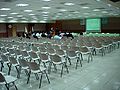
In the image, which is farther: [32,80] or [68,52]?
[68,52]

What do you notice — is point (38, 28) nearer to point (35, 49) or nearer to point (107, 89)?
point (35, 49)

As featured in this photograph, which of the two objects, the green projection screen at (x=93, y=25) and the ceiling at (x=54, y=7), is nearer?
the ceiling at (x=54, y=7)

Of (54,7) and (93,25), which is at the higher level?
(54,7)

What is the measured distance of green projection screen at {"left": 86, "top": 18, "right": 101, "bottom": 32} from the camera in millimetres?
27288

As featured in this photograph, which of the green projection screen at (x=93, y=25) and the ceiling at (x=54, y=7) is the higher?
the ceiling at (x=54, y=7)

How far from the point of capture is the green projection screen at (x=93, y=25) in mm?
27288

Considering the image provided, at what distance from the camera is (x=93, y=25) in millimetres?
27828

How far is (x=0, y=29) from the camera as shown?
27.1m

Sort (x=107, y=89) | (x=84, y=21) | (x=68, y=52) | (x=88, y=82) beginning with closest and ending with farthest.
Result: (x=107, y=89) → (x=88, y=82) → (x=68, y=52) → (x=84, y=21)

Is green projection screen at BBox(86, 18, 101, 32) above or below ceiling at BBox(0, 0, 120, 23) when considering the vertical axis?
below

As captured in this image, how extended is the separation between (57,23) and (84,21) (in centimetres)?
594

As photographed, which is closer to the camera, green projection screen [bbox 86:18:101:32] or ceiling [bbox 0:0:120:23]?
ceiling [bbox 0:0:120:23]

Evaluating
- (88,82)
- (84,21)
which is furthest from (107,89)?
(84,21)

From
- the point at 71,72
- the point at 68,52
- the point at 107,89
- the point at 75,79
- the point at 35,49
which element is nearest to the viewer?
the point at 107,89
